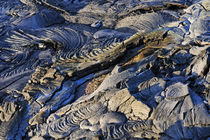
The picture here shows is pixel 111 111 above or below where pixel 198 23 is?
below

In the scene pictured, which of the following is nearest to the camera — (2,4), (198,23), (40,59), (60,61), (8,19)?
(198,23)

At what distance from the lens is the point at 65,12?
21.2ft

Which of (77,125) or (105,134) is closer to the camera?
(105,134)

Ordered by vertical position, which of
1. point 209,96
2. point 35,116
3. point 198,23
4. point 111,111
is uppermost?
point 198,23

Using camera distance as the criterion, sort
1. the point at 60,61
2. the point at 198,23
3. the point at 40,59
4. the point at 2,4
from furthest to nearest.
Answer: the point at 2,4 < the point at 40,59 < the point at 60,61 < the point at 198,23

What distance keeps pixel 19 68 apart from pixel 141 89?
2700 mm

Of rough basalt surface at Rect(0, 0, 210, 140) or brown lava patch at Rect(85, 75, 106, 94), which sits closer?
rough basalt surface at Rect(0, 0, 210, 140)

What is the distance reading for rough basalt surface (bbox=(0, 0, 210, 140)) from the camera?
108 inches

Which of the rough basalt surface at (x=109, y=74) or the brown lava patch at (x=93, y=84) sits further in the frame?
the brown lava patch at (x=93, y=84)

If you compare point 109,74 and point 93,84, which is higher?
point 109,74

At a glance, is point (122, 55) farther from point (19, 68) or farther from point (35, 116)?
point (19, 68)

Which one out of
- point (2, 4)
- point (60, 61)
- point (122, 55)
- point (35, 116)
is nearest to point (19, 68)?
point (60, 61)

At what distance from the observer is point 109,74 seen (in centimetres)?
379

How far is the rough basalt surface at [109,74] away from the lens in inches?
108
